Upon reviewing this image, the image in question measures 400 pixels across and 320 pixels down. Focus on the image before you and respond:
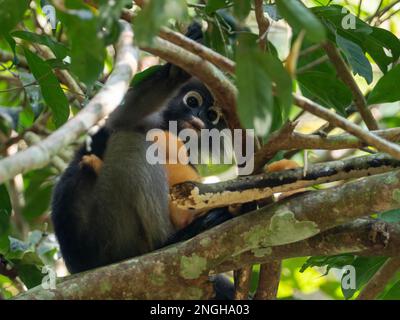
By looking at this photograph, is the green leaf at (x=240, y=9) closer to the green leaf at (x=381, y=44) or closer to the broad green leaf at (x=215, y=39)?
the broad green leaf at (x=215, y=39)

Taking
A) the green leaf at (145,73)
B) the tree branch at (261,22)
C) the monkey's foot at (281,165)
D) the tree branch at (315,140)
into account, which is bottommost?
the monkey's foot at (281,165)

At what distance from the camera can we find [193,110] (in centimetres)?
523

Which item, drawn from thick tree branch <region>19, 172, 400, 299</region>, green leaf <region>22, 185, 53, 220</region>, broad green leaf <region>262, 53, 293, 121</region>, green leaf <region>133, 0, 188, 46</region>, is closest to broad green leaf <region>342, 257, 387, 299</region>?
thick tree branch <region>19, 172, 400, 299</region>

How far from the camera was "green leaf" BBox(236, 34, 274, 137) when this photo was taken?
207cm

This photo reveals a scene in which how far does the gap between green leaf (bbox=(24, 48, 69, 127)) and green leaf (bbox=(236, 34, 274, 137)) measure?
2.28 m

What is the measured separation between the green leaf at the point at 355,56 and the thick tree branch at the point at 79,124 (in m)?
1.51

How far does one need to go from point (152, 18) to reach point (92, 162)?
9.20 feet

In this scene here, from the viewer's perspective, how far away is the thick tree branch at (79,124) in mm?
2168

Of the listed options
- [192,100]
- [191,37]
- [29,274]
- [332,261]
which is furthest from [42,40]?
[332,261]

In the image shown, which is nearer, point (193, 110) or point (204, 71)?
point (204, 71)

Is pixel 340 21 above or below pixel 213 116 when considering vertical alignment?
above

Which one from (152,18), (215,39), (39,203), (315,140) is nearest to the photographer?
(152,18)

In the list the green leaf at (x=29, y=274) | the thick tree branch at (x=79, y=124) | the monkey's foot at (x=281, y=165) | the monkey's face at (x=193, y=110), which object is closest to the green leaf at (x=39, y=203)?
the green leaf at (x=29, y=274)

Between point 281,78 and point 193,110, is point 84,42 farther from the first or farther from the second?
point 193,110
